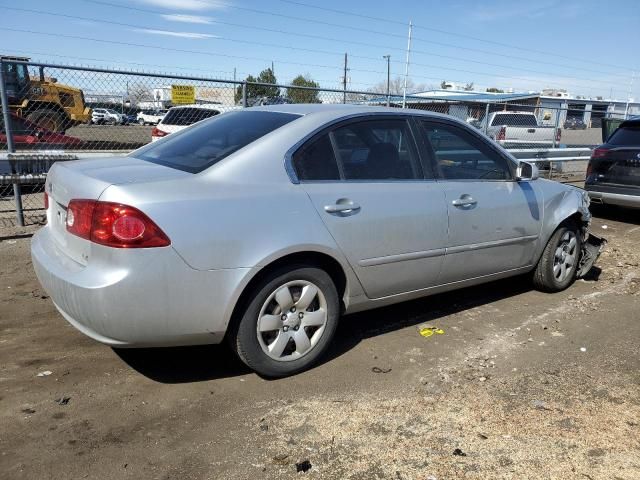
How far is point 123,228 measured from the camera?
270 centimetres

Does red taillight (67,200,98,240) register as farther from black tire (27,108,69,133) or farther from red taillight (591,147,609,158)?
red taillight (591,147,609,158)

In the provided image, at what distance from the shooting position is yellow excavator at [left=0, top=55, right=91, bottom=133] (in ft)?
26.6

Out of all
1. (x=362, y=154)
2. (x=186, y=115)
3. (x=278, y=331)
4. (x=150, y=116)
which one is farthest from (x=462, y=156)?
(x=186, y=115)

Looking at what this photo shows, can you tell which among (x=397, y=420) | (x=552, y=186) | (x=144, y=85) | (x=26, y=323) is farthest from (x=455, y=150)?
(x=144, y=85)

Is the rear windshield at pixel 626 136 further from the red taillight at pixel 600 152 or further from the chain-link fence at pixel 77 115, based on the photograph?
the chain-link fence at pixel 77 115

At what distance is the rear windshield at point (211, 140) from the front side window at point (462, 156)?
3.77 feet

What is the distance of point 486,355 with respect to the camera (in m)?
3.77

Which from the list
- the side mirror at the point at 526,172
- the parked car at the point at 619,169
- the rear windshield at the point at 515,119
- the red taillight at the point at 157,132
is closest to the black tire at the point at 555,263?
the side mirror at the point at 526,172

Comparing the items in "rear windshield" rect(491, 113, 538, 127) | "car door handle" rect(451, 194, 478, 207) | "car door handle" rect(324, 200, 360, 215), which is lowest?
"car door handle" rect(451, 194, 478, 207)

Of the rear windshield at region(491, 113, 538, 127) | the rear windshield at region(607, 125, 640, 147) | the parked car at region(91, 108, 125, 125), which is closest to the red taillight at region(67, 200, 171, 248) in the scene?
the parked car at region(91, 108, 125, 125)

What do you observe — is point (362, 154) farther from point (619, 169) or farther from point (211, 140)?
point (619, 169)

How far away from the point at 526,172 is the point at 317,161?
6.56ft

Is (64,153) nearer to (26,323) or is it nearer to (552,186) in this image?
(26,323)

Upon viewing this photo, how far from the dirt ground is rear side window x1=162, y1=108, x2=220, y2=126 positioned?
596cm
